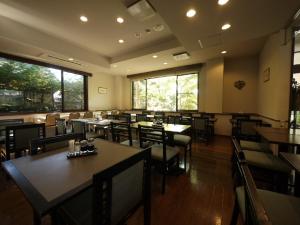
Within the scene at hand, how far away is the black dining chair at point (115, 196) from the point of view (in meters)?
0.71

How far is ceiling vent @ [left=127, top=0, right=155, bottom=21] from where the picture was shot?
8.06 feet

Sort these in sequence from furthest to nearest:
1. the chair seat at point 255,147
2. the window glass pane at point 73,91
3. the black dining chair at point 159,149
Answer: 1. the window glass pane at point 73,91
2. the chair seat at point 255,147
3. the black dining chair at point 159,149

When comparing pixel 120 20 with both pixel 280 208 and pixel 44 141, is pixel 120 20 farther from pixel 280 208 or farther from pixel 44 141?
pixel 280 208

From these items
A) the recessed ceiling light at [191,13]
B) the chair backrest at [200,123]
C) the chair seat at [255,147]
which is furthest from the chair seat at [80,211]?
the chair backrest at [200,123]

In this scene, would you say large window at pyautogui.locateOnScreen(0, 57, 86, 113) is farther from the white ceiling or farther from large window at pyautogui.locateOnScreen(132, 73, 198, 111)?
large window at pyautogui.locateOnScreen(132, 73, 198, 111)

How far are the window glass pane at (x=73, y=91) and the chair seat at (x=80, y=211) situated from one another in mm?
5667

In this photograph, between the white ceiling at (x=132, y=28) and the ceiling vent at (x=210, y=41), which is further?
Result: the ceiling vent at (x=210, y=41)

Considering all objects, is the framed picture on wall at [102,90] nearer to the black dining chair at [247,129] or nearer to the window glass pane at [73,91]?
the window glass pane at [73,91]

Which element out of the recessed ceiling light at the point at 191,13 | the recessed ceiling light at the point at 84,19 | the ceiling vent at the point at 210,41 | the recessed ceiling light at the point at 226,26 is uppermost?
the recessed ceiling light at the point at 84,19

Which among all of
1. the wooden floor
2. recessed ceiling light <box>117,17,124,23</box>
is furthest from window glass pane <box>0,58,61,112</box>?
recessed ceiling light <box>117,17,124,23</box>

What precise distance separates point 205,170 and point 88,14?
376 cm

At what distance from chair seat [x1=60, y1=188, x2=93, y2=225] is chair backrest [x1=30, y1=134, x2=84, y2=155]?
0.65 m

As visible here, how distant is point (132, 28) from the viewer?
3461 millimetres

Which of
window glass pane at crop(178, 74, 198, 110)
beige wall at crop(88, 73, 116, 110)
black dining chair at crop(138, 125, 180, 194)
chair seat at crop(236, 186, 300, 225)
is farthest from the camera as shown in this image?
beige wall at crop(88, 73, 116, 110)
